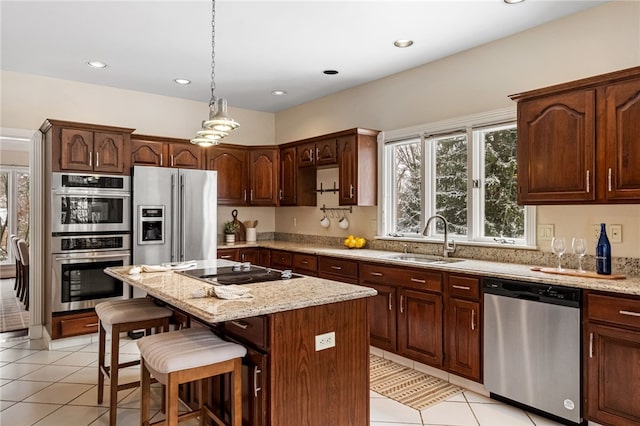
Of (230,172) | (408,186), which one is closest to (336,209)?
(408,186)

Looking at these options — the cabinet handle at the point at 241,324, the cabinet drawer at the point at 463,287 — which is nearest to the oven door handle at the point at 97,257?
the cabinet handle at the point at 241,324

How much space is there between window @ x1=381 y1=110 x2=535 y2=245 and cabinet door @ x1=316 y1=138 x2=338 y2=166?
0.56 m

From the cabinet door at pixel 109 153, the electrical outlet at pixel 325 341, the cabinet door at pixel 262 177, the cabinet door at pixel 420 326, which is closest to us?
the electrical outlet at pixel 325 341

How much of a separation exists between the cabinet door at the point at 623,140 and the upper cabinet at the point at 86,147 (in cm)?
419

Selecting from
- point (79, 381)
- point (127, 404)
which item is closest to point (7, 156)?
point (79, 381)

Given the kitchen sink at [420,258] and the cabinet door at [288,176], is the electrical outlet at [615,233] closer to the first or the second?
the kitchen sink at [420,258]

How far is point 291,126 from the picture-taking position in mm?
5965

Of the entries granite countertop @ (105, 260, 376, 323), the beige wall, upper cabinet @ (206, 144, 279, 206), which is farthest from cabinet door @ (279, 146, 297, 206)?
granite countertop @ (105, 260, 376, 323)

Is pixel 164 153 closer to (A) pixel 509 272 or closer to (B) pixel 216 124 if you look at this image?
(B) pixel 216 124

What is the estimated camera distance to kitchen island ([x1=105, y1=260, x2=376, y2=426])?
194 cm

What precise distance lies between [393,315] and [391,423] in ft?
3.59

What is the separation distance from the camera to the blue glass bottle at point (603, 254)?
267 cm

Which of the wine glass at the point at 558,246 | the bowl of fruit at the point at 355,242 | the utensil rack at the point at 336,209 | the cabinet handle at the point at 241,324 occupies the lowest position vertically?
the cabinet handle at the point at 241,324

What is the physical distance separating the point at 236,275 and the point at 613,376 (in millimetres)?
2267
